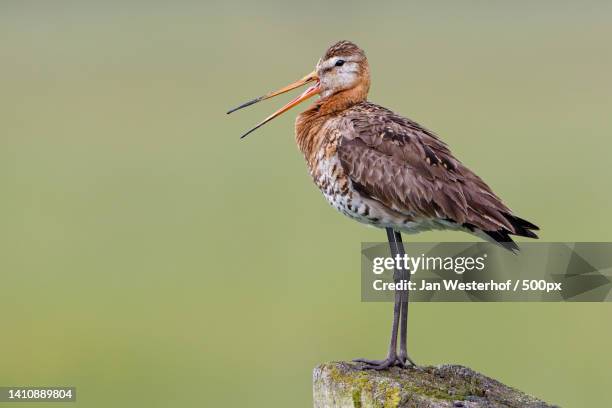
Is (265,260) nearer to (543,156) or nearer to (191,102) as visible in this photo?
(543,156)

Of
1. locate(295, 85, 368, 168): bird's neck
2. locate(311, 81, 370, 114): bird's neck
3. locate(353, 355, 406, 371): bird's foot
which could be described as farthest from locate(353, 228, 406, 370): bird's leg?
locate(311, 81, 370, 114): bird's neck

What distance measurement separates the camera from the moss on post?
584 centimetres

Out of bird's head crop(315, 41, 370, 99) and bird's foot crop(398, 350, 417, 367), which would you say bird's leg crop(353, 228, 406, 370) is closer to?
bird's foot crop(398, 350, 417, 367)

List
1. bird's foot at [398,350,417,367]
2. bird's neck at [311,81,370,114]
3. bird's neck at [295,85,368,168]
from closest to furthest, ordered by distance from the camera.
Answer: bird's foot at [398,350,417,367] → bird's neck at [295,85,368,168] → bird's neck at [311,81,370,114]

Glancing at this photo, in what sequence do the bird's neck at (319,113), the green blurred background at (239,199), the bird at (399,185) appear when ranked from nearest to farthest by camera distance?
the bird at (399,185) < the bird's neck at (319,113) < the green blurred background at (239,199)

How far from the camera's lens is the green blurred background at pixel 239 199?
13109mm

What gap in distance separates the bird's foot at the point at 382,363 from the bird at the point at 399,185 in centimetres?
1

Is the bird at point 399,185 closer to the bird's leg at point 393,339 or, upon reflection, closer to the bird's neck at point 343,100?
the bird's leg at point 393,339

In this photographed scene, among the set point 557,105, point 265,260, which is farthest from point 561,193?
point 557,105

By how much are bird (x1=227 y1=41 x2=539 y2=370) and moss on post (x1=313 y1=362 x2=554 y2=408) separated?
95 cm

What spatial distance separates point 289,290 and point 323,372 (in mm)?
8886

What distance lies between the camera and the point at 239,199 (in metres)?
18.5

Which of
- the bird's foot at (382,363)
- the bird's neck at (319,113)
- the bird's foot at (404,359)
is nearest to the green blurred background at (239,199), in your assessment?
the bird's neck at (319,113)

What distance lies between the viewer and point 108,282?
15.8 m
